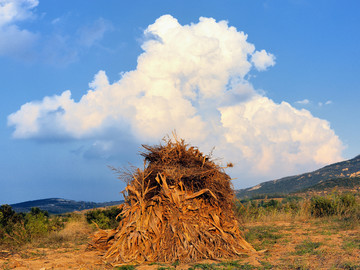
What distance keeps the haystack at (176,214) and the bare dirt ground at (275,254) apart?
1.66 ft

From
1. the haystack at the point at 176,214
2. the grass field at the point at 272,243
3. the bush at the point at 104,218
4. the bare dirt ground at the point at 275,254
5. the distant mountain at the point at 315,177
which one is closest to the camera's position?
the bare dirt ground at the point at 275,254

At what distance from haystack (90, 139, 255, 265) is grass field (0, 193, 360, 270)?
491mm

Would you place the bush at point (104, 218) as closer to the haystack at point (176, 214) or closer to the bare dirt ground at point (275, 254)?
the bare dirt ground at point (275, 254)

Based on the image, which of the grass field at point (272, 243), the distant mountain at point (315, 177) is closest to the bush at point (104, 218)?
the grass field at point (272, 243)

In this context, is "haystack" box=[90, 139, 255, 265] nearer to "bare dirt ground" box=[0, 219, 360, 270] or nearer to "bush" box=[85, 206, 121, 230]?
"bare dirt ground" box=[0, 219, 360, 270]

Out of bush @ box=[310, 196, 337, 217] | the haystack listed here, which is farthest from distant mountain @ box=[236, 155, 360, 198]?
the haystack

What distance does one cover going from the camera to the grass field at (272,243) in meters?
7.48

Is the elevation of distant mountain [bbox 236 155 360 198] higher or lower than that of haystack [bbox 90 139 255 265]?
lower

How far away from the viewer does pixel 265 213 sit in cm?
1703

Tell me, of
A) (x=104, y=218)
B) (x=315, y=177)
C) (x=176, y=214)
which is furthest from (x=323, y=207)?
(x=315, y=177)

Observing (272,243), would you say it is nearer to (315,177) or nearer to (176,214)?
(176,214)

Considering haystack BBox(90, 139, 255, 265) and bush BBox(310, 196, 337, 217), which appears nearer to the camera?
haystack BBox(90, 139, 255, 265)

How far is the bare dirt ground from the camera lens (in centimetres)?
727

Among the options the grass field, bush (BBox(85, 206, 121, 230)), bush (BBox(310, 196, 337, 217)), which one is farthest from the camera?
bush (BBox(310, 196, 337, 217))
